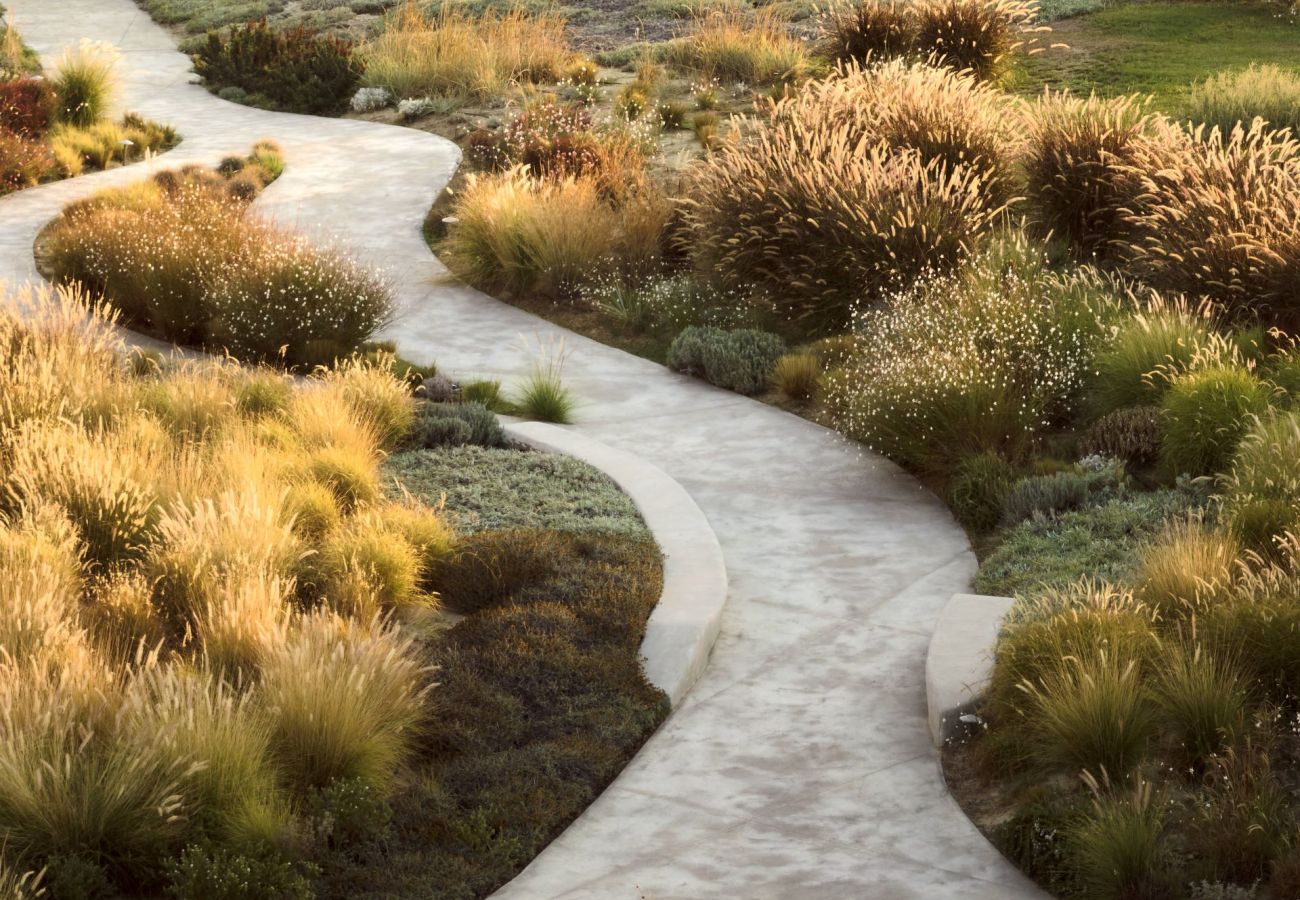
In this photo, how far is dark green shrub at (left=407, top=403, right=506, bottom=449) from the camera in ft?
30.7

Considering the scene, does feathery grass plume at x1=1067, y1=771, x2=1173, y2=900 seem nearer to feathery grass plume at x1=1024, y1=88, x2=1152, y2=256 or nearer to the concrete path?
the concrete path

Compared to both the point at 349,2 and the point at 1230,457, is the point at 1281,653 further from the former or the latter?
the point at 349,2

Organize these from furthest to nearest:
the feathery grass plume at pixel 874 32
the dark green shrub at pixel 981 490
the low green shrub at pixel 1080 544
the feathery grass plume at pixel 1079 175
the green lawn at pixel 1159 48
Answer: the green lawn at pixel 1159 48 → the feathery grass plume at pixel 874 32 → the feathery grass plume at pixel 1079 175 → the dark green shrub at pixel 981 490 → the low green shrub at pixel 1080 544

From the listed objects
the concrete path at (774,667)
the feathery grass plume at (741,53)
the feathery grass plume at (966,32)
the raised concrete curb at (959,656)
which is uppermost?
the feathery grass plume at (966,32)

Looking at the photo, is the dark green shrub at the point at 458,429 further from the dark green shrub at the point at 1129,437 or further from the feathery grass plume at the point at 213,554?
the dark green shrub at the point at 1129,437

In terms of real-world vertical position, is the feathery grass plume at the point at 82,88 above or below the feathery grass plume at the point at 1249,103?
below

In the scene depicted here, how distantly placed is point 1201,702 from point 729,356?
5.64 meters

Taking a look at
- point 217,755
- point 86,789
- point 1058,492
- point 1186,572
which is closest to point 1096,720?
point 1186,572

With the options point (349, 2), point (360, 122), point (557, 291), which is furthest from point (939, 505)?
point (349, 2)

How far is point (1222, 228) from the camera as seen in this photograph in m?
10.4

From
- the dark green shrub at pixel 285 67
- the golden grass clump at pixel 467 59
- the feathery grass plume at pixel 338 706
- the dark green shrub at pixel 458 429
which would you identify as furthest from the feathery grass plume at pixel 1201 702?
the dark green shrub at pixel 285 67

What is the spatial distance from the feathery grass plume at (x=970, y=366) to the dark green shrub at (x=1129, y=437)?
1.21 ft

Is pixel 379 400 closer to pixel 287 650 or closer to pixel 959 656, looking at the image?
pixel 287 650

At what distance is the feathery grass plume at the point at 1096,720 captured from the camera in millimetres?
5559
